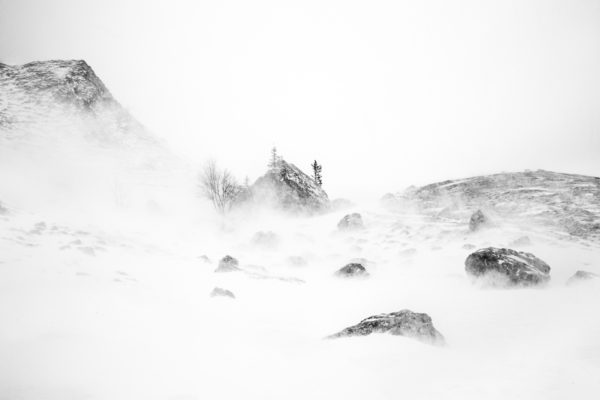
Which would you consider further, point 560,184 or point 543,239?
point 560,184

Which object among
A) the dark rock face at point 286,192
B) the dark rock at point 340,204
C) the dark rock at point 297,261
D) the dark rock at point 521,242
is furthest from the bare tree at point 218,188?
the dark rock at point 521,242

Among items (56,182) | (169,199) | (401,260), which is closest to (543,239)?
(401,260)

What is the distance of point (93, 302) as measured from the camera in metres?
9.02

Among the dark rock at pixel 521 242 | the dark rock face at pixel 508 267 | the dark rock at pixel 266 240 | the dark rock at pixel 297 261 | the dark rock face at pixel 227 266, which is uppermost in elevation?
the dark rock at pixel 266 240

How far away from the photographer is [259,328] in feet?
32.9

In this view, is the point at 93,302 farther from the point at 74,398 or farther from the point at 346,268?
the point at 346,268

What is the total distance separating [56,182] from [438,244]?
39.5m

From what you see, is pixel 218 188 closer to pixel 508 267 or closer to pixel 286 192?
pixel 286 192

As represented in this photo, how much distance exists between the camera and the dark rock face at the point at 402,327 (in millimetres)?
8734

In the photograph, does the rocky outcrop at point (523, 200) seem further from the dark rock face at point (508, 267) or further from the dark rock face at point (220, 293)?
the dark rock face at point (220, 293)

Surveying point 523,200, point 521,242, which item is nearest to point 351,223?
point 521,242

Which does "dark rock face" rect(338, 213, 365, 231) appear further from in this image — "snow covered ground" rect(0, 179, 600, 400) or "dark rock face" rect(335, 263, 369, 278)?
"dark rock face" rect(335, 263, 369, 278)

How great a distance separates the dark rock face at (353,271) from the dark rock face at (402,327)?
9.72m

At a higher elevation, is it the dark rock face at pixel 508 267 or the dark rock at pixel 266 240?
the dark rock at pixel 266 240
